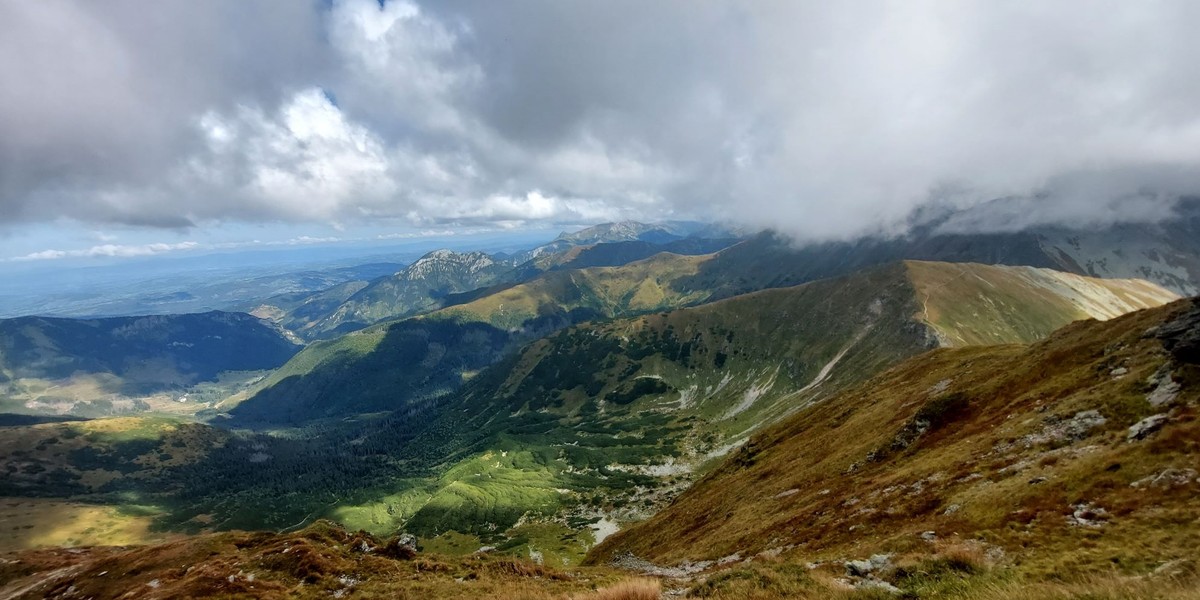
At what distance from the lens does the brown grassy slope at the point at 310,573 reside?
36.1 metres

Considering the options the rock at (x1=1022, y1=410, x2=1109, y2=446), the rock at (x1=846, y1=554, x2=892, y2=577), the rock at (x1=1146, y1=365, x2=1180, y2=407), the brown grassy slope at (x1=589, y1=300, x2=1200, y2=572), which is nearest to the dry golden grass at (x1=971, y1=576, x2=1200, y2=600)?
the brown grassy slope at (x1=589, y1=300, x2=1200, y2=572)

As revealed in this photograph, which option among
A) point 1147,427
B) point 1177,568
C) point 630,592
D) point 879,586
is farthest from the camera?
point 1147,427

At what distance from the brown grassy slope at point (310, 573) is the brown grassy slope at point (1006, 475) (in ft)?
73.8

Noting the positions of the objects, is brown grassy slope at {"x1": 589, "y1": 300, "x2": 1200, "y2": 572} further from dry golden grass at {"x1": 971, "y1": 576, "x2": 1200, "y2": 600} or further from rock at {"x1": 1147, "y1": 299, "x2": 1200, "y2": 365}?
dry golden grass at {"x1": 971, "y1": 576, "x2": 1200, "y2": 600}

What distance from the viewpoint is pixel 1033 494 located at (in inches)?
1244

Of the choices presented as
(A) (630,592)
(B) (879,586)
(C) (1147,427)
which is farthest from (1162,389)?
(A) (630,592)

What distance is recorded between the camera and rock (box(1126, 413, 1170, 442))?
3338cm

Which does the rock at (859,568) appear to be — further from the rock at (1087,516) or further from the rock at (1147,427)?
the rock at (1147,427)

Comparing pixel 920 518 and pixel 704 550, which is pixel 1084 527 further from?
pixel 704 550

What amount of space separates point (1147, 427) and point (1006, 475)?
8932 millimetres

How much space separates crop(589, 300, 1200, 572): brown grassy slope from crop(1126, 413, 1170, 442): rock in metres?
0.60

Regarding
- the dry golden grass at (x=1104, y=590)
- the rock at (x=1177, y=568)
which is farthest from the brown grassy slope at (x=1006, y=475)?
the dry golden grass at (x=1104, y=590)

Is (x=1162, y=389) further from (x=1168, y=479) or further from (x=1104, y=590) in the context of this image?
(x=1104, y=590)

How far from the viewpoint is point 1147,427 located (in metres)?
34.0
